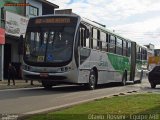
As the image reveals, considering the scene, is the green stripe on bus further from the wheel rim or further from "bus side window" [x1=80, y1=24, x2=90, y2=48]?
"bus side window" [x1=80, y1=24, x2=90, y2=48]

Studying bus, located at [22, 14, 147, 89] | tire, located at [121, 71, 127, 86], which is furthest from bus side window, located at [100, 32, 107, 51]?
tire, located at [121, 71, 127, 86]

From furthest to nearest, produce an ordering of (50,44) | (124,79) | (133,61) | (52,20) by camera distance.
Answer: (133,61) → (124,79) → (52,20) → (50,44)

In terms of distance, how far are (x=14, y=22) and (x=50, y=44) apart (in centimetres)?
1519

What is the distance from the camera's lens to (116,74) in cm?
2923

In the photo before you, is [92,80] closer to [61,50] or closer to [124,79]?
[61,50]

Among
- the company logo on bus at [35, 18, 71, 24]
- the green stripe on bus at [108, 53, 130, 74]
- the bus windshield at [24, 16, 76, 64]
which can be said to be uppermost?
the company logo on bus at [35, 18, 71, 24]

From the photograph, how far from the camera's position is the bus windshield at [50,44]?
20.8 meters

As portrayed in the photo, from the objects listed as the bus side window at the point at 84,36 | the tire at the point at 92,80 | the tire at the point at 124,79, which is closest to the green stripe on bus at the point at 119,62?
the tire at the point at 124,79

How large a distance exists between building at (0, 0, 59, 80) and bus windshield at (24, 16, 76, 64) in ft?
34.1

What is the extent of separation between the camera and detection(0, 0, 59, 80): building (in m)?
34.5

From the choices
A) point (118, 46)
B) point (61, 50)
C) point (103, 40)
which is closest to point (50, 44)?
point (61, 50)

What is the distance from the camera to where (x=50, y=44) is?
68.8 ft

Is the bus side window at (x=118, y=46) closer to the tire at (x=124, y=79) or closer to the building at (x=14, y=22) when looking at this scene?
the tire at (x=124, y=79)

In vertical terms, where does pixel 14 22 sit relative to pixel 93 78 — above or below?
above
